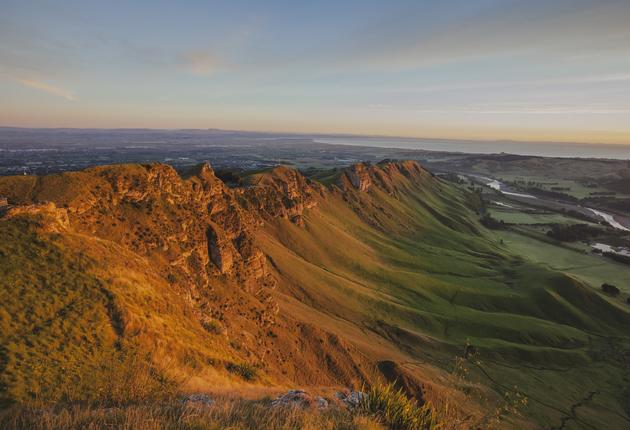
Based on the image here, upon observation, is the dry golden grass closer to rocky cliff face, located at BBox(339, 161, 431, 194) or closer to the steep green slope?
the steep green slope

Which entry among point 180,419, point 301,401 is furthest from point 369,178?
point 180,419

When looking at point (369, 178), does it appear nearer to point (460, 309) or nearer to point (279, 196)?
point (279, 196)

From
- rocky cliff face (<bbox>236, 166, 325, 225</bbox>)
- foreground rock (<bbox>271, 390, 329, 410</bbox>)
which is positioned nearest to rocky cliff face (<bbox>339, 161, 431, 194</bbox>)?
rocky cliff face (<bbox>236, 166, 325, 225</bbox>)

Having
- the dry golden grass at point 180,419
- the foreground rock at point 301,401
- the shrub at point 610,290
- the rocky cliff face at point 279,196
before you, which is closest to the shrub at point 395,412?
the dry golden grass at point 180,419

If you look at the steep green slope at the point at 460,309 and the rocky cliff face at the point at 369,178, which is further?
the rocky cliff face at the point at 369,178

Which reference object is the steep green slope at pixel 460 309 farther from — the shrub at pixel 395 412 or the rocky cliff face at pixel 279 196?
the shrub at pixel 395 412

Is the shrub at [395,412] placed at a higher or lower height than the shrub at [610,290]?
higher
